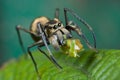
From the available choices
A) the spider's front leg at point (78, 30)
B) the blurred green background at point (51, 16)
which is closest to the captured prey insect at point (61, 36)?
the spider's front leg at point (78, 30)

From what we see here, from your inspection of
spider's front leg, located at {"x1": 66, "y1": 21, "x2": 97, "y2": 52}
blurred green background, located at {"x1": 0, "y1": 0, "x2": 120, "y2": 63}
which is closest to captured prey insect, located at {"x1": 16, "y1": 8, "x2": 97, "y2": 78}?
spider's front leg, located at {"x1": 66, "y1": 21, "x2": 97, "y2": 52}

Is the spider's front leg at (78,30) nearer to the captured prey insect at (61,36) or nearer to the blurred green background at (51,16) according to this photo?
the captured prey insect at (61,36)

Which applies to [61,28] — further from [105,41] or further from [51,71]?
[105,41]

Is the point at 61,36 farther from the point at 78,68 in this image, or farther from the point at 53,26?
the point at 78,68

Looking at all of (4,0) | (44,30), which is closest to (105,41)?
(4,0)

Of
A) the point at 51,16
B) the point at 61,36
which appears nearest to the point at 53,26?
the point at 61,36

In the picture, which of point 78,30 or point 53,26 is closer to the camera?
point 78,30
